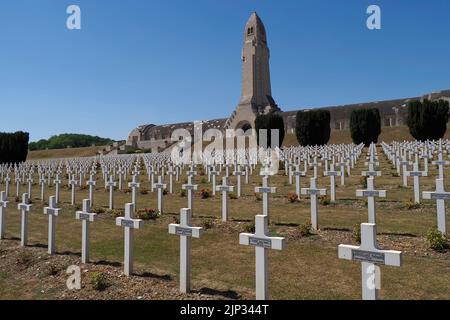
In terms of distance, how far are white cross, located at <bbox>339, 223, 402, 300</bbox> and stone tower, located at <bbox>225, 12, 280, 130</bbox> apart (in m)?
57.7

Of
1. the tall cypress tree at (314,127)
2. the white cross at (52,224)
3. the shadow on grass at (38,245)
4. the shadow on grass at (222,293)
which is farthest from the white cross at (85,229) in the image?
the tall cypress tree at (314,127)

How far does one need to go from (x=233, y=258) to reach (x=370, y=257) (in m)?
3.07

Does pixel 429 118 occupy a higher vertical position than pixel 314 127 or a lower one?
higher

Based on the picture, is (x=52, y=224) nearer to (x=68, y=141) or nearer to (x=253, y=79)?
(x=253, y=79)

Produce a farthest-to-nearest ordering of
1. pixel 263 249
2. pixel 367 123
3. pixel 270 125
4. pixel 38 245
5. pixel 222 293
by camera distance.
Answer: pixel 270 125
pixel 367 123
pixel 38 245
pixel 222 293
pixel 263 249

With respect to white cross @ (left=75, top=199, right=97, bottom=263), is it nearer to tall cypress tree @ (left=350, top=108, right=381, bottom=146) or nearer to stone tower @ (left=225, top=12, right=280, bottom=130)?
tall cypress tree @ (left=350, top=108, right=381, bottom=146)

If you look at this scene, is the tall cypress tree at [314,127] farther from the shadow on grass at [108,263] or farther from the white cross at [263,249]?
the white cross at [263,249]

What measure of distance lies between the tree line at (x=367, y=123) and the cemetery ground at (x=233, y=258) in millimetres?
26175

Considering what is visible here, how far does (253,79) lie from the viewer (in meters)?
64.9

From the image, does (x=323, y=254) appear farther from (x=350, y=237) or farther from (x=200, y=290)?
(x=200, y=290)

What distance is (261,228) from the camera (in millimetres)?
4668

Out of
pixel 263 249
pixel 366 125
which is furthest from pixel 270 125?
pixel 263 249

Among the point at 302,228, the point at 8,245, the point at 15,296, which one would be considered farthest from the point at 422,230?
the point at 8,245

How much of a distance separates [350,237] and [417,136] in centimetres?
3163
